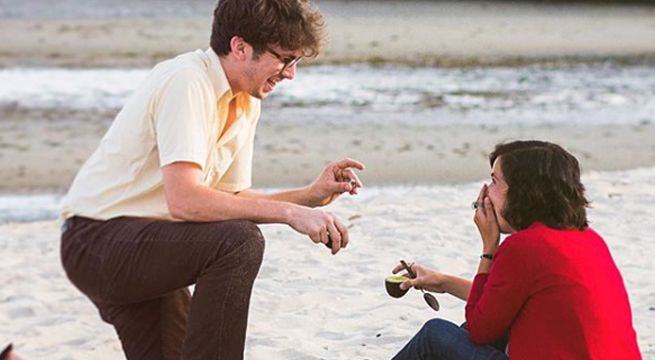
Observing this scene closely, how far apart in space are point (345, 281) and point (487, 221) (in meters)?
2.13

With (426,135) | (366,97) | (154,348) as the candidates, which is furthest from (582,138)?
(154,348)

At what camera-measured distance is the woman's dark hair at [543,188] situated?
3156 mm

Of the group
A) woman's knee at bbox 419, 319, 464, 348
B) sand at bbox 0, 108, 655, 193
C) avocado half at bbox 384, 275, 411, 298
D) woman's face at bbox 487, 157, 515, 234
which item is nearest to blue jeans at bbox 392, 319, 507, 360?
woman's knee at bbox 419, 319, 464, 348

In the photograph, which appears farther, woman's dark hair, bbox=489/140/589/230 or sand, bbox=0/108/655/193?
sand, bbox=0/108/655/193

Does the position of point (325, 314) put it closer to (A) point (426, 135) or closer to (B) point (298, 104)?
(A) point (426, 135)

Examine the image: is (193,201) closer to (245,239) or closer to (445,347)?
(245,239)

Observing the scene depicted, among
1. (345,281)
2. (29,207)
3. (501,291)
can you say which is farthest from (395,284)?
(29,207)

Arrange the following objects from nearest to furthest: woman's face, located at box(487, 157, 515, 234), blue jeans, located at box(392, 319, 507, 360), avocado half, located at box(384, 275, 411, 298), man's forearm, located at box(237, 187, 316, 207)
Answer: woman's face, located at box(487, 157, 515, 234) < blue jeans, located at box(392, 319, 507, 360) < avocado half, located at box(384, 275, 411, 298) < man's forearm, located at box(237, 187, 316, 207)

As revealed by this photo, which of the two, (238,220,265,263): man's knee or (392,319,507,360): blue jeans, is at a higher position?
(238,220,265,263): man's knee

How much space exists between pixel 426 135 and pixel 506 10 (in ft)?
30.0

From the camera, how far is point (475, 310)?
325 centimetres

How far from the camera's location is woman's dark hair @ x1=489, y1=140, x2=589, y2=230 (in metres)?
3.16

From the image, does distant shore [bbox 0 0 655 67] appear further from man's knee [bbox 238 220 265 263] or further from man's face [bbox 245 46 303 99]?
man's knee [bbox 238 220 265 263]

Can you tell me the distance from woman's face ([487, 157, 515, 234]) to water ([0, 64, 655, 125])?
769 cm
